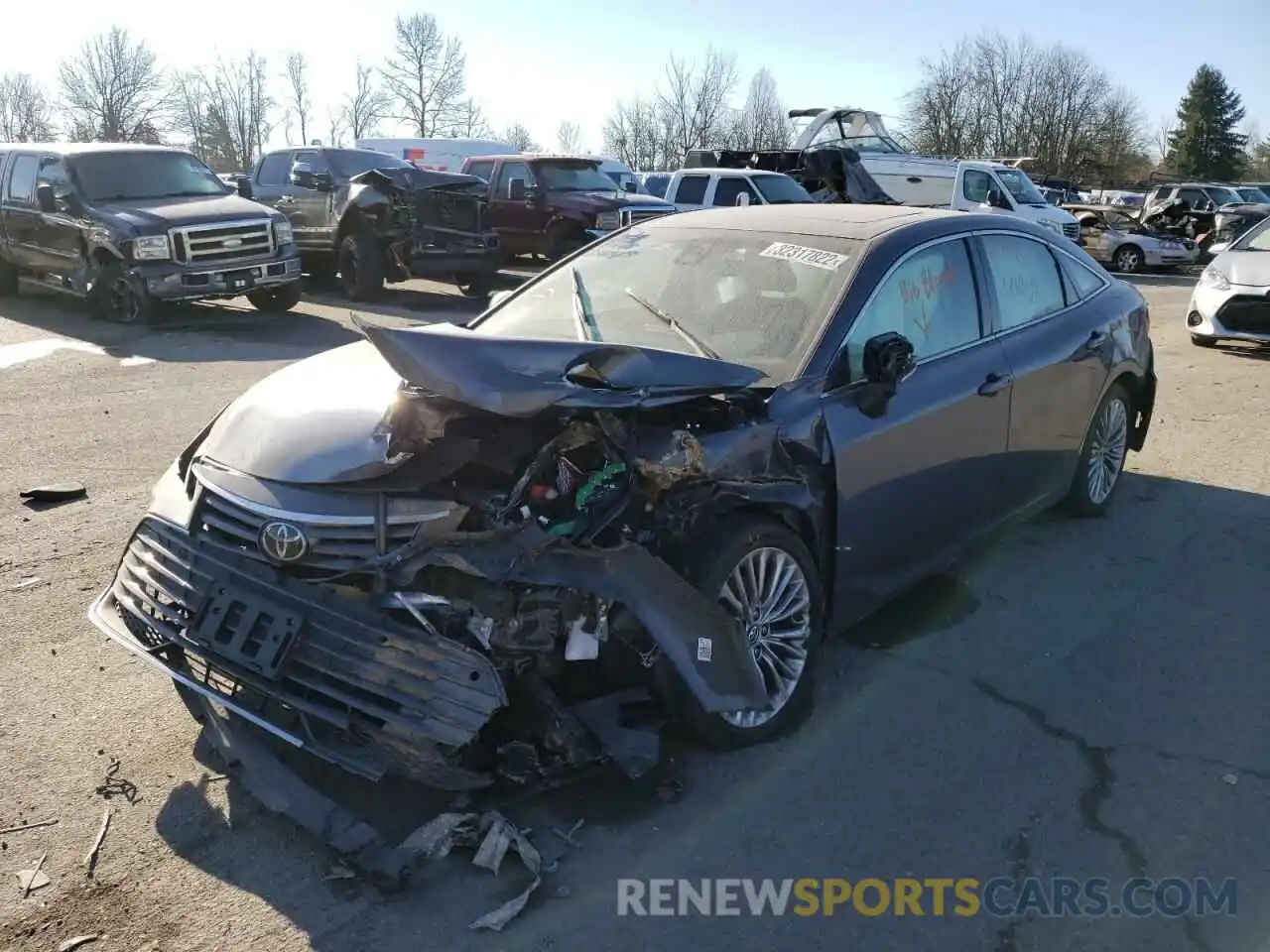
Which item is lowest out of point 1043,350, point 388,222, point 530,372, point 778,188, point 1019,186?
point 1043,350

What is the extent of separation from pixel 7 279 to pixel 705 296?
550 inches

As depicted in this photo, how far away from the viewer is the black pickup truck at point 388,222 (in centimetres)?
1424

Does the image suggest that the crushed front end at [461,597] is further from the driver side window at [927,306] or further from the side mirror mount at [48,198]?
the side mirror mount at [48,198]

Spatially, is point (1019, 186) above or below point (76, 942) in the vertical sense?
above

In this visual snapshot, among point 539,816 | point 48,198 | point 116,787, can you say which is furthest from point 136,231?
point 539,816

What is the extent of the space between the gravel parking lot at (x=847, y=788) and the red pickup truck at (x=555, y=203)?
12009mm

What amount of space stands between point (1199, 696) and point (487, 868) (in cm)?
285

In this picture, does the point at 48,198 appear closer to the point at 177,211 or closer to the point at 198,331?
the point at 177,211

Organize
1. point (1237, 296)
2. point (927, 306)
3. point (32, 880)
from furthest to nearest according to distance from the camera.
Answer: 1. point (1237, 296)
2. point (927, 306)
3. point (32, 880)

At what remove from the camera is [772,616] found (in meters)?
3.62

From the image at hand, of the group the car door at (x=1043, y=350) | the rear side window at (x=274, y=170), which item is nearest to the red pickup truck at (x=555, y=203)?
the rear side window at (x=274, y=170)

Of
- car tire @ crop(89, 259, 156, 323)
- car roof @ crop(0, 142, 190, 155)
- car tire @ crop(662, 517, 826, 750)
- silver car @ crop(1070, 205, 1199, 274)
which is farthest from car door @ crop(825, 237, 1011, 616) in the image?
silver car @ crop(1070, 205, 1199, 274)

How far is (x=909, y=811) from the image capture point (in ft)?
10.7

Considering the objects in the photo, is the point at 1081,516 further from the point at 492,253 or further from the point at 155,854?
the point at 492,253
